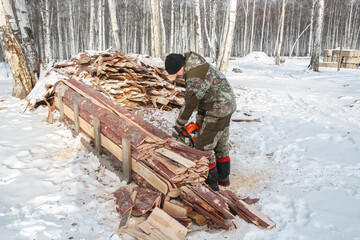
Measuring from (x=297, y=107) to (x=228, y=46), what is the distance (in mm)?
3055

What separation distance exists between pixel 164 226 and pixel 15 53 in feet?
23.0

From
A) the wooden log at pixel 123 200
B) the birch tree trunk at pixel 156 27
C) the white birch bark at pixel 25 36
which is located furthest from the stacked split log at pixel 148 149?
the birch tree trunk at pixel 156 27

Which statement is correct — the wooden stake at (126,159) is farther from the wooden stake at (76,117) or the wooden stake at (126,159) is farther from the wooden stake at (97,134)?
the wooden stake at (76,117)

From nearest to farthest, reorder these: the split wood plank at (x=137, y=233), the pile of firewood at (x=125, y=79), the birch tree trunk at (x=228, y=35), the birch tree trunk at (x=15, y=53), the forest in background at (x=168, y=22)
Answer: the split wood plank at (x=137, y=233) → the pile of firewood at (x=125, y=79) → the birch tree trunk at (x=15, y=53) → the birch tree trunk at (x=228, y=35) → the forest in background at (x=168, y=22)

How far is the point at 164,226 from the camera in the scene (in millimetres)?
2441

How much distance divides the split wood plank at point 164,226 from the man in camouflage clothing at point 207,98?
41.3 inches

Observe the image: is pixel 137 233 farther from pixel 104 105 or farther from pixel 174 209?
pixel 104 105

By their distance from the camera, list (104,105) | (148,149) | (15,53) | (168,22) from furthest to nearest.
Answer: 1. (168,22)
2. (15,53)
3. (104,105)
4. (148,149)

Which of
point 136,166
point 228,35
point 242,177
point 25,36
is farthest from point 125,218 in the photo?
point 228,35

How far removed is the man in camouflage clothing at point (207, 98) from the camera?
308 centimetres

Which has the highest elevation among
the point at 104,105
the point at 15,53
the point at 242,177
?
the point at 15,53

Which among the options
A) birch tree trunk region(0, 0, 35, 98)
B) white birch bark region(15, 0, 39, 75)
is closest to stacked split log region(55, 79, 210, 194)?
birch tree trunk region(0, 0, 35, 98)

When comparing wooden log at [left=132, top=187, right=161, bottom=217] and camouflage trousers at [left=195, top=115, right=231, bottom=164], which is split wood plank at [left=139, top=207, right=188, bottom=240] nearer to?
wooden log at [left=132, top=187, right=161, bottom=217]

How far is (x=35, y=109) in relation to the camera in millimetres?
6035
